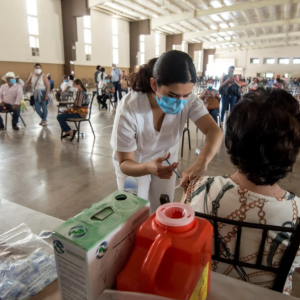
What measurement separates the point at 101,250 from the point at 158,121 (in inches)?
39.6

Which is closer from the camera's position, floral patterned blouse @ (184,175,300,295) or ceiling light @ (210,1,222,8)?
floral patterned blouse @ (184,175,300,295)

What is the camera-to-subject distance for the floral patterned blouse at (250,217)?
0.74m

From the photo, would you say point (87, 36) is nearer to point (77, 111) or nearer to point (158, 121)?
point (77, 111)

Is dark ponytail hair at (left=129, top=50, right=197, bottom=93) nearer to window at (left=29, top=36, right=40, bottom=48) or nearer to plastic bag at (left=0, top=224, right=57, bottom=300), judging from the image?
plastic bag at (left=0, top=224, right=57, bottom=300)

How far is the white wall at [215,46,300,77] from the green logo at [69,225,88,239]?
31852 mm

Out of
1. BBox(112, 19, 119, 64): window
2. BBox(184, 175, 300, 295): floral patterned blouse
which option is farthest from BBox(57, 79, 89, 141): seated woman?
BBox(112, 19, 119, 64): window

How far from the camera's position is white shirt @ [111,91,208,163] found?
127 cm

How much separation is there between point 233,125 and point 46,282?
2.40 ft

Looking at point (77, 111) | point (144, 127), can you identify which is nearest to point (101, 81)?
point (77, 111)

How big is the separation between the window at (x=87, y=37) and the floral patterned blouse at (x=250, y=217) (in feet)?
50.3

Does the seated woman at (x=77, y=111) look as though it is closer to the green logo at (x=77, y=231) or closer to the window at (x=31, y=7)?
the green logo at (x=77, y=231)

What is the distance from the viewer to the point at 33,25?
11.8 m

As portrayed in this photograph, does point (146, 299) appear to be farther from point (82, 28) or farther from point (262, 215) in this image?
point (82, 28)

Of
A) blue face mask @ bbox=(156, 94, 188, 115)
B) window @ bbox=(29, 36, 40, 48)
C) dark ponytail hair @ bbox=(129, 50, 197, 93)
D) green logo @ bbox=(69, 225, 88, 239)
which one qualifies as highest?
window @ bbox=(29, 36, 40, 48)
